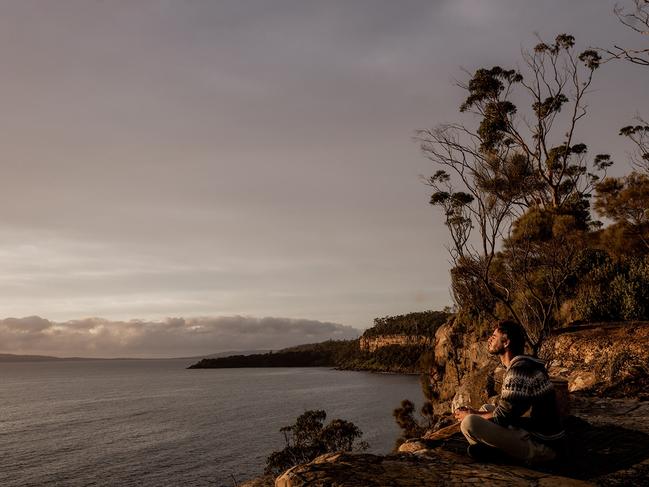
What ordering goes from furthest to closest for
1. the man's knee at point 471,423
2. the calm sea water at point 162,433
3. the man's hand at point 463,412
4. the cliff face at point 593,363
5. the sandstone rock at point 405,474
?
1. the calm sea water at point 162,433
2. the cliff face at point 593,363
3. the man's hand at point 463,412
4. the man's knee at point 471,423
5. the sandstone rock at point 405,474

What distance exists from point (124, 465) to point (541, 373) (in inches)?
2134

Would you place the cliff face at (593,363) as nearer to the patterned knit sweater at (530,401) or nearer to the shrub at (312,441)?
the patterned knit sweater at (530,401)

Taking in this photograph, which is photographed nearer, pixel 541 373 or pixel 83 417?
pixel 541 373

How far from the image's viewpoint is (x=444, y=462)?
18.7 ft

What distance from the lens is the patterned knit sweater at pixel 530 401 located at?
5086mm

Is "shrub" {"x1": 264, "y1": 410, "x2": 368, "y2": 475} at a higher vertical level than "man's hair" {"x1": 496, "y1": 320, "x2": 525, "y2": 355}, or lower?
lower

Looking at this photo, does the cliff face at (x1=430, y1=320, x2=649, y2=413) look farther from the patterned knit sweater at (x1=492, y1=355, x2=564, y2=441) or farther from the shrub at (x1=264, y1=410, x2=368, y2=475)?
the shrub at (x1=264, y1=410, x2=368, y2=475)

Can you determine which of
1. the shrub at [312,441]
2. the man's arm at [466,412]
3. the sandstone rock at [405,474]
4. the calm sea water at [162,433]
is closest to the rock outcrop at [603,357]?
the man's arm at [466,412]

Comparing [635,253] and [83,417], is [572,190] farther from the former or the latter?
[83,417]

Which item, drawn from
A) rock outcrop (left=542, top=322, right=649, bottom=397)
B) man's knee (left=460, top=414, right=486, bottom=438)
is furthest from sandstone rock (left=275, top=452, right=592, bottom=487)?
rock outcrop (left=542, top=322, right=649, bottom=397)

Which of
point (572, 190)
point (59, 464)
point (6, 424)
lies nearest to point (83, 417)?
point (6, 424)

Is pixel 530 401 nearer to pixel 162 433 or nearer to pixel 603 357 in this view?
pixel 603 357

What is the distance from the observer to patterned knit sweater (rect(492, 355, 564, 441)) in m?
5.09

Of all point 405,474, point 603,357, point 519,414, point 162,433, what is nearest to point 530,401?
point 519,414
